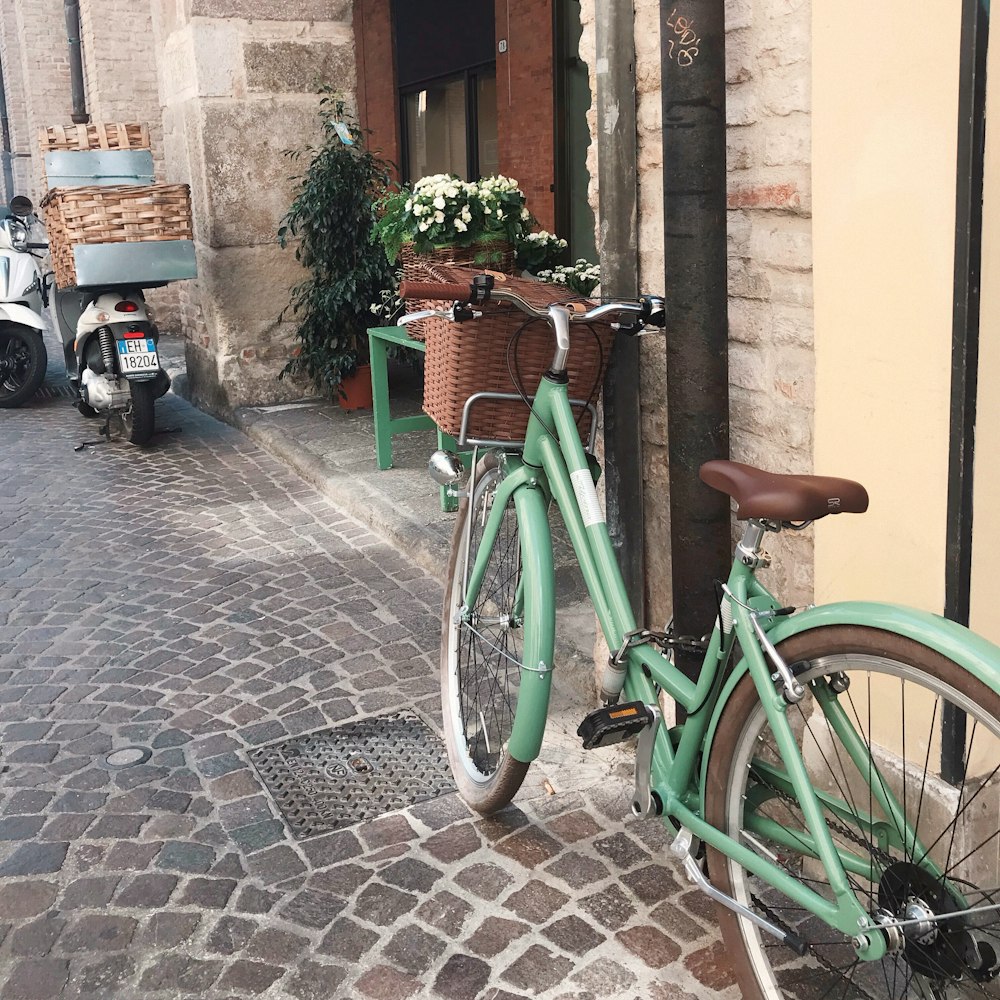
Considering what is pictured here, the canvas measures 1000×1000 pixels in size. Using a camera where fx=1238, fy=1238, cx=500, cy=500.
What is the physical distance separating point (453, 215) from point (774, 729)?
3.72 metres

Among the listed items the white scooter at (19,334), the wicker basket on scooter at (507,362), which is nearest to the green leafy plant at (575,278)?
the wicker basket on scooter at (507,362)

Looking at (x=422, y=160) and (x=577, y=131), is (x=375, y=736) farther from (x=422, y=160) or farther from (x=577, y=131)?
(x=422, y=160)

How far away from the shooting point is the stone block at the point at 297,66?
8266 millimetres

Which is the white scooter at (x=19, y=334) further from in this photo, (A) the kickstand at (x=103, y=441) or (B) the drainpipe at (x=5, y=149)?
(B) the drainpipe at (x=5, y=149)

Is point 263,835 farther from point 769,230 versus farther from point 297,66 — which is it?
point 297,66

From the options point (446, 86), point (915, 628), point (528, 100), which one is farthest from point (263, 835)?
point (446, 86)

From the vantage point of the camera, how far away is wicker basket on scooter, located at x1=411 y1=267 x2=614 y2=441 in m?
3.17

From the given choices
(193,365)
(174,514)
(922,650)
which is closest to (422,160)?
(193,365)

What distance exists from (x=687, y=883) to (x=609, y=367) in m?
1.37

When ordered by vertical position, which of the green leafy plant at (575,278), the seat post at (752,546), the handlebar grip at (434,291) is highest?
the handlebar grip at (434,291)

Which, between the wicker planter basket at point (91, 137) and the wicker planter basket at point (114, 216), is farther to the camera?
the wicker planter basket at point (91, 137)

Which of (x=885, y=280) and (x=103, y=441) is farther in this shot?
(x=103, y=441)

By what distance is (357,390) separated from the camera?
8.34m

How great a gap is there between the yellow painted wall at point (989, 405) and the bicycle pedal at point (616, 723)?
0.68m
